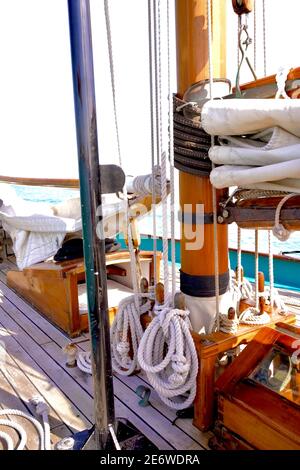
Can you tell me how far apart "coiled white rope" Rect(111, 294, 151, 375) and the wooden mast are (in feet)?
1.06

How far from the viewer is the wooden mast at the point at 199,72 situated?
1386mm

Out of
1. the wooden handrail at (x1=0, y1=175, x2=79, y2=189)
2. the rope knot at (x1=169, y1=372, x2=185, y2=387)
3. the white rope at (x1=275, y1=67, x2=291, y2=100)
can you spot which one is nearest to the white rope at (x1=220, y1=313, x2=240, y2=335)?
the rope knot at (x1=169, y1=372, x2=185, y2=387)

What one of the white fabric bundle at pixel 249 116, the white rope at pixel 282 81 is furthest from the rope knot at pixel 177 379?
the white rope at pixel 282 81

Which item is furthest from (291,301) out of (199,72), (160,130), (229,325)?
(199,72)

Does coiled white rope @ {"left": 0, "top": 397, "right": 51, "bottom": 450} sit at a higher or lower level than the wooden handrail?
lower

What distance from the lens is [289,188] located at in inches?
45.8

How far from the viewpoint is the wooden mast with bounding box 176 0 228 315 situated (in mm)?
1386

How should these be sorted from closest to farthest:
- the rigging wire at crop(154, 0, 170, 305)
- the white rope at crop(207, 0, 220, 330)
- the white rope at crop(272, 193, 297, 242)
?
the white rope at crop(272, 193, 297, 242) < the white rope at crop(207, 0, 220, 330) < the rigging wire at crop(154, 0, 170, 305)

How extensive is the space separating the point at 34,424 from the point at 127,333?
527 mm

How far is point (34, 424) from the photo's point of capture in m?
1.45

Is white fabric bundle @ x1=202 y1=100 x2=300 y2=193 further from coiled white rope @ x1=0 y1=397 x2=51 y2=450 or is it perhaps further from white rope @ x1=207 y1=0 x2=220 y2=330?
coiled white rope @ x1=0 y1=397 x2=51 y2=450

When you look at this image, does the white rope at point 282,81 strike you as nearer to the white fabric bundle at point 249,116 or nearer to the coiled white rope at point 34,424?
the white fabric bundle at point 249,116

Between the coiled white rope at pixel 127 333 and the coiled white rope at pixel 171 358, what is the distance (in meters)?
0.23
